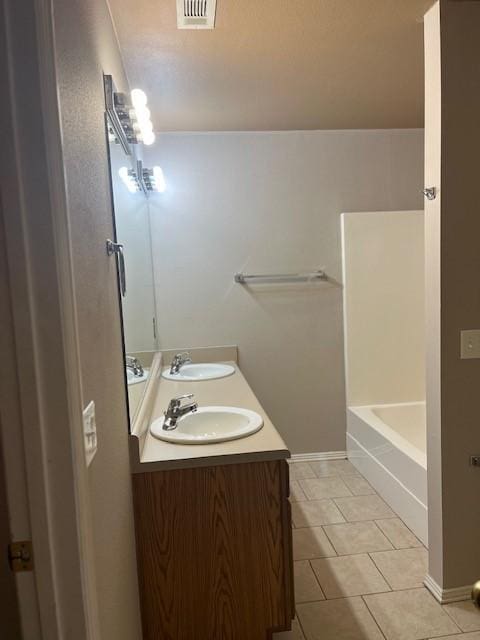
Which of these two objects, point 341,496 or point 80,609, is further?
point 341,496

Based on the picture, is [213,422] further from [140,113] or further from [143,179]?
[143,179]

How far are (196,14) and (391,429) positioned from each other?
254 centimetres

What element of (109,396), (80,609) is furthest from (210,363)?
(80,609)

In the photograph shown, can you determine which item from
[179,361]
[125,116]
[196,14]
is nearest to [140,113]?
→ [125,116]

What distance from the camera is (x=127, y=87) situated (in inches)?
89.4

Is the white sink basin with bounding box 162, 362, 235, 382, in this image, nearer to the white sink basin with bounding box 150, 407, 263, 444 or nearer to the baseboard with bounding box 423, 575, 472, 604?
the white sink basin with bounding box 150, 407, 263, 444

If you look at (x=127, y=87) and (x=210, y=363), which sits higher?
(x=127, y=87)

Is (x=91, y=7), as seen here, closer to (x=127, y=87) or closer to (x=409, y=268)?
→ (x=127, y=87)

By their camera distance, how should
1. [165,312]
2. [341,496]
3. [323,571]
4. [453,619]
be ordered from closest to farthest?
[453,619] → [323,571] → [341,496] → [165,312]

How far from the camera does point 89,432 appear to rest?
0.94m

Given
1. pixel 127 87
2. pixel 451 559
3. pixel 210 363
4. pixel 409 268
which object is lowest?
pixel 451 559

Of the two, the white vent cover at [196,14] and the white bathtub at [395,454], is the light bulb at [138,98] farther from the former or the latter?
the white bathtub at [395,454]

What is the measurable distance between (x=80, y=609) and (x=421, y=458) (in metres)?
2.07

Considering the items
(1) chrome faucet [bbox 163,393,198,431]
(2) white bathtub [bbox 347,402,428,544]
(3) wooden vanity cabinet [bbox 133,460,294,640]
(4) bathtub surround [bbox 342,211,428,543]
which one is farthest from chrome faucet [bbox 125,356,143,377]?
(4) bathtub surround [bbox 342,211,428,543]
